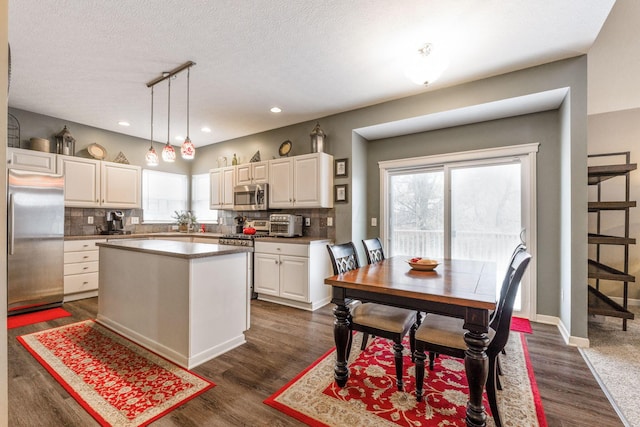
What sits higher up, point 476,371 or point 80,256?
point 80,256

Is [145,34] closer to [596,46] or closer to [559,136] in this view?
[596,46]

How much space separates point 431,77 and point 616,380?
265 cm

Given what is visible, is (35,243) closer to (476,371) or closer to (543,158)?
(476,371)

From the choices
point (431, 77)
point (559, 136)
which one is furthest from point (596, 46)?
point (431, 77)

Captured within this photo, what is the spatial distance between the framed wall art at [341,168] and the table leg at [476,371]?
2.86m

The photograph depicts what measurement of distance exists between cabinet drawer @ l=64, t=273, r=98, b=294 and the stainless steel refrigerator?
120 millimetres

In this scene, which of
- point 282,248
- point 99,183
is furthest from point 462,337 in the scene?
point 99,183

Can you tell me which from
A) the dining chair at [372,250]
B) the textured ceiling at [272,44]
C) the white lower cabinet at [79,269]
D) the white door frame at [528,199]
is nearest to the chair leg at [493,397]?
the dining chair at [372,250]

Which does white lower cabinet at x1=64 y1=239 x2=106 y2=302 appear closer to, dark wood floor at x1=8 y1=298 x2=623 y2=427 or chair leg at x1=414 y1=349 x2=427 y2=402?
dark wood floor at x1=8 y1=298 x2=623 y2=427

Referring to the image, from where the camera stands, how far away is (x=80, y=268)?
4.13m

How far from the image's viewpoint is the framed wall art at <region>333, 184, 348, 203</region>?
13.4 feet

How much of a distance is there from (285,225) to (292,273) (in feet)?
2.49

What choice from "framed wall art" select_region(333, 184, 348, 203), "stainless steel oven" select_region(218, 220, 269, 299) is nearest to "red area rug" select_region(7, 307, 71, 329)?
"stainless steel oven" select_region(218, 220, 269, 299)

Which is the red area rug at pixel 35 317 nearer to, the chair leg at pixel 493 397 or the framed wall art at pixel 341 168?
the framed wall art at pixel 341 168
